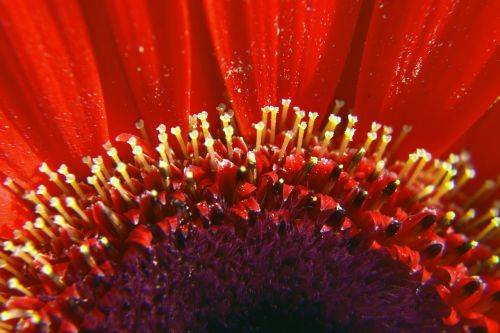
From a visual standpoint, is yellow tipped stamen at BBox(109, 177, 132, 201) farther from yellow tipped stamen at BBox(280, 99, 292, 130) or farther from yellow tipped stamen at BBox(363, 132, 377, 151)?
yellow tipped stamen at BBox(363, 132, 377, 151)

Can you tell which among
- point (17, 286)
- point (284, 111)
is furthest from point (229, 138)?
point (17, 286)

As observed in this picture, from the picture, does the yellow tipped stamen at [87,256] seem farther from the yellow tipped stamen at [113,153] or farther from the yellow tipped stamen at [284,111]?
the yellow tipped stamen at [284,111]

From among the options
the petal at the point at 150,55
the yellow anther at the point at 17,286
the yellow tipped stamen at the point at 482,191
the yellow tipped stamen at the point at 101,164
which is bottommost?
the yellow anther at the point at 17,286

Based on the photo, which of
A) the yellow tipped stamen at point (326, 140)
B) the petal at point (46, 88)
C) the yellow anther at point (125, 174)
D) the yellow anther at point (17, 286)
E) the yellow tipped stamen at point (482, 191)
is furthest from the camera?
the yellow tipped stamen at point (482, 191)

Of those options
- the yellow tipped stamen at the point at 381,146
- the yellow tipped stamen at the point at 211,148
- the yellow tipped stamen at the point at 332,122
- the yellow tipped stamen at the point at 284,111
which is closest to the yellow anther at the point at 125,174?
the yellow tipped stamen at the point at 211,148

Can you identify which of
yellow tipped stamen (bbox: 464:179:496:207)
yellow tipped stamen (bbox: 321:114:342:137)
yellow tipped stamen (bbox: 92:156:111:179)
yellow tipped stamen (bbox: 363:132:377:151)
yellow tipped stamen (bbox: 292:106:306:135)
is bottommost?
yellow tipped stamen (bbox: 464:179:496:207)

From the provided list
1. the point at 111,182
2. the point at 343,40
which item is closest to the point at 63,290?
the point at 111,182

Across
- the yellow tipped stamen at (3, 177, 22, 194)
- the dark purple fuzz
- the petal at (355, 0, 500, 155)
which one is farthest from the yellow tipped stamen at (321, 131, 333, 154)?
the yellow tipped stamen at (3, 177, 22, 194)
